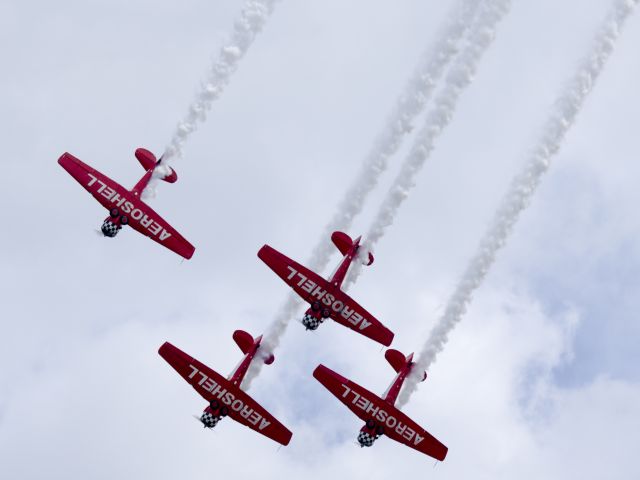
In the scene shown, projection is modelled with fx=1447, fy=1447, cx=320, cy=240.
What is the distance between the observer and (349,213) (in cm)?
6038

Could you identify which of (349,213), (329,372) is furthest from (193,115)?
(329,372)

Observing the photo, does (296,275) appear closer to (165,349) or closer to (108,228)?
(165,349)

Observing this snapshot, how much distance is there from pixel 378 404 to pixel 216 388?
7103 mm

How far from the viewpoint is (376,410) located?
6325 cm

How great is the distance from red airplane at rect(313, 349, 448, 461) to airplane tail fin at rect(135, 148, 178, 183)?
1064 cm

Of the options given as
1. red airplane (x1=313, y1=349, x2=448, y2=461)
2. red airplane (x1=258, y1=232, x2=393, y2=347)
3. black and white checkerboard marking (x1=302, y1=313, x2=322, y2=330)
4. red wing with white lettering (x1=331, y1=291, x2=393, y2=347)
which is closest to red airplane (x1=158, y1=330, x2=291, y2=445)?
black and white checkerboard marking (x1=302, y1=313, x2=322, y2=330)

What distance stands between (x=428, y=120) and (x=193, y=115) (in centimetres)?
986

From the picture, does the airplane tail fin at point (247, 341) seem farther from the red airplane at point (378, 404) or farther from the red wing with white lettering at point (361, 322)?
the red wing with white lettering at point (361, 322)

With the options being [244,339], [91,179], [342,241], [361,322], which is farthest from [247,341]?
[91,179]

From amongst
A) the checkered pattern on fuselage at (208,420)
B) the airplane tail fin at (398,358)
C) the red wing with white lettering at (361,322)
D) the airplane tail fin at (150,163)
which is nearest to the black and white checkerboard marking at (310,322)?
the red wing with white lettering at (361,322)

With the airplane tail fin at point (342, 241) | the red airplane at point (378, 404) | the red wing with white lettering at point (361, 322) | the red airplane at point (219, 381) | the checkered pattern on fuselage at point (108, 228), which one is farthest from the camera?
the red wing with white lettering at point (361, 322)

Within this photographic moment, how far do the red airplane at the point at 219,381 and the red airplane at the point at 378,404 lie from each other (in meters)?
3.27

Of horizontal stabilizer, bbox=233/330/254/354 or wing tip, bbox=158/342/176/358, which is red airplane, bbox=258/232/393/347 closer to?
horizontal stabilizer, bbox=233/330/254/354

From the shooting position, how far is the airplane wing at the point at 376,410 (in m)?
63.3
